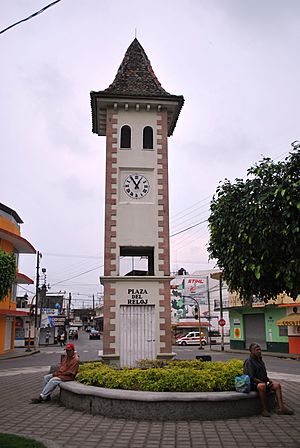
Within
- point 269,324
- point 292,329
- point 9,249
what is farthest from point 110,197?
point 269,324

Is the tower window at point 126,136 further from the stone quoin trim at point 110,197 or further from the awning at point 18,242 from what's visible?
the awning at point 18,242

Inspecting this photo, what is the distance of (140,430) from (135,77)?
1447 centimetres

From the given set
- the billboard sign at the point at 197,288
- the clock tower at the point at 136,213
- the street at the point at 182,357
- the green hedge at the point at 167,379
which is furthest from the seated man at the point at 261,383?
the billboard sign at the point at 197,288

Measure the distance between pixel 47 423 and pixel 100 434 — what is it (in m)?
1.30

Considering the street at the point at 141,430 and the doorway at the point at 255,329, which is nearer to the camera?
the street at the point at 141,430

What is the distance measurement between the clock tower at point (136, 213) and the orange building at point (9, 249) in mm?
16642

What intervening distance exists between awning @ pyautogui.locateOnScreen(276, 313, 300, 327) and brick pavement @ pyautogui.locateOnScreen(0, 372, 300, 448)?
2223cm

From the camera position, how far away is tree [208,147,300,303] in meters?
7.81

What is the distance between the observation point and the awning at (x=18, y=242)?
106 feet

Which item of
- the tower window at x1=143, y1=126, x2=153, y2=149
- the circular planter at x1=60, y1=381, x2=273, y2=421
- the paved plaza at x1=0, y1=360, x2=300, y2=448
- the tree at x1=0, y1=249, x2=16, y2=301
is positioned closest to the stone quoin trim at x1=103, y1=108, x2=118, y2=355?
the tower window at x1=143, y1=126, x2=153, y2=149

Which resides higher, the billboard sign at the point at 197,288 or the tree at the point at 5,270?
the billboard sign at the point at 197,288

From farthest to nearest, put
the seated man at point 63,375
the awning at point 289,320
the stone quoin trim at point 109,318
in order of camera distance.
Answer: the awning at point 289,320 < the stone quoin trim at point 109,318 < the seated man at point 63,375

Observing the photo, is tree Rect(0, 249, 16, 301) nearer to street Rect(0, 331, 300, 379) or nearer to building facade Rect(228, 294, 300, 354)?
street Rect(0, 331, 300, 379)

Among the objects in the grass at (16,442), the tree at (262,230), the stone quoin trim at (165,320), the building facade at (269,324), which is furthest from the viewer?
the building facade at (269,324)
